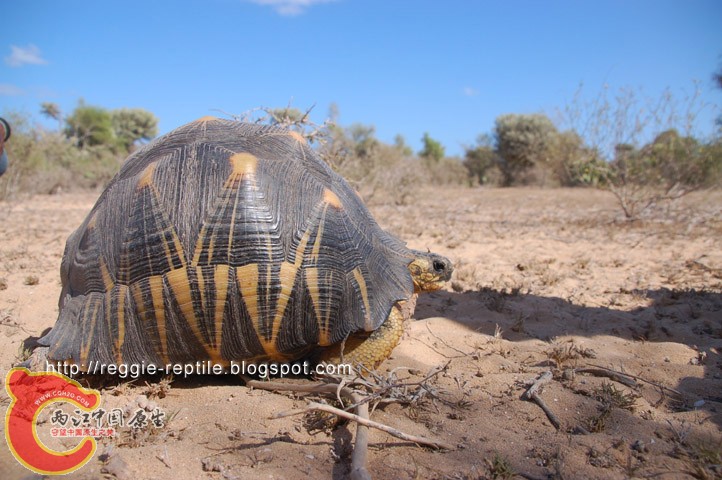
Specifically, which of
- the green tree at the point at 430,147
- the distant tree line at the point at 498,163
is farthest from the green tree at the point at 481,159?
the green tree at the point at 430,147

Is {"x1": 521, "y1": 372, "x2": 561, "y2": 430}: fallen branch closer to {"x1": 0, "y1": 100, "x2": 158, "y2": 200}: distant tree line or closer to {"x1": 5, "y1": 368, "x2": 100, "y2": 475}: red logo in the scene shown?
{"x1": 5, "y1": 368, "x2": 100, "y2": 475}: red logo

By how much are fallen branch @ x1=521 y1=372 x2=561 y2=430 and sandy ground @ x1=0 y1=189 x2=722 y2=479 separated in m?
0.04

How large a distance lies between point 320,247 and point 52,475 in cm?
140

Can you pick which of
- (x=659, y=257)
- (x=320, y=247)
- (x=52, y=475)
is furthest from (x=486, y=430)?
(x=659, y=257)

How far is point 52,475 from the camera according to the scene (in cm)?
177

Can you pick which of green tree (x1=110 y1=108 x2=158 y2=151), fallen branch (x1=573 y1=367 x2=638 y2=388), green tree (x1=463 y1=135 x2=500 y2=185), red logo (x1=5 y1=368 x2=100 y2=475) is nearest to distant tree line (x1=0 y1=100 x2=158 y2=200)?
green tree (x1=110 y1=108 x2=158 y2=151)

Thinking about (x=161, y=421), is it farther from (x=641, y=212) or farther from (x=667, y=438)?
(x=641, y=212)

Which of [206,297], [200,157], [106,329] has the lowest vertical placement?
[106,329]

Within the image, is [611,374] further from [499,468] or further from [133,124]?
[133,124]

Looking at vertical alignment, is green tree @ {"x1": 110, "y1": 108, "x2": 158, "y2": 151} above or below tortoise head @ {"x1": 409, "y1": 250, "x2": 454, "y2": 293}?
above

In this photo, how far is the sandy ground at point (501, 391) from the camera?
1.86m

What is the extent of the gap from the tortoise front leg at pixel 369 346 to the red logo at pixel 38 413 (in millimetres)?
1136

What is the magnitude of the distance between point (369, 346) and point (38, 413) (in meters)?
Answer: 1.57

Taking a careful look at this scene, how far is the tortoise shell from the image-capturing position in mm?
2252
